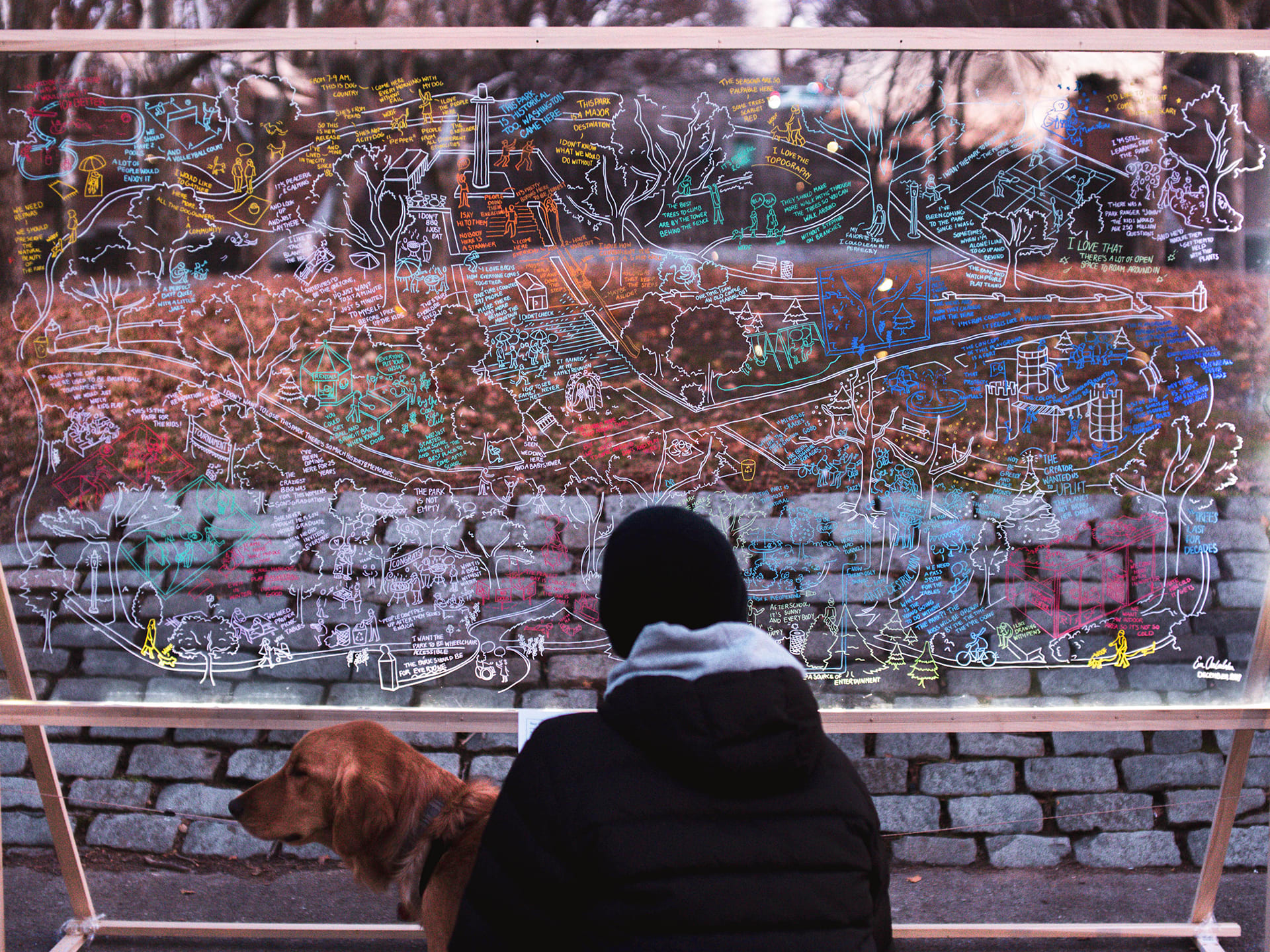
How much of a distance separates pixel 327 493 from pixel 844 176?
1.95 meters

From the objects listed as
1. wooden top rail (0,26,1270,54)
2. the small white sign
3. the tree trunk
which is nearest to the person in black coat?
the small white sign

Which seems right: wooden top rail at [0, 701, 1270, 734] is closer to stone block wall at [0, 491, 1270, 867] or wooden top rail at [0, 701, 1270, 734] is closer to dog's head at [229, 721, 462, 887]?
stone block wall at [0, 491, 1270, 867]

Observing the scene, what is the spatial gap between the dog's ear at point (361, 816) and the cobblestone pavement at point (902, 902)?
1588mm

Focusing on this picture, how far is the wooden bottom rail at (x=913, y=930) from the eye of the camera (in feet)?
11.4

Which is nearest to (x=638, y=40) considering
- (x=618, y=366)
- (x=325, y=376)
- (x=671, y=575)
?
(x=618, y=366)

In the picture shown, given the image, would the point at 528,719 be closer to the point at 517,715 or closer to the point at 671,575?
the point at 517,715

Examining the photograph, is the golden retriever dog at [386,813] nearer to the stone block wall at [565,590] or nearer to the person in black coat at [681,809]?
the stone block wall at [565,590]

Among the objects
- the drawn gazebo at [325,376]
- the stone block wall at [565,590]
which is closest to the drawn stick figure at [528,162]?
the drawn gazebo at [325,376]

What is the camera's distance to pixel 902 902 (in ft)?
13.0

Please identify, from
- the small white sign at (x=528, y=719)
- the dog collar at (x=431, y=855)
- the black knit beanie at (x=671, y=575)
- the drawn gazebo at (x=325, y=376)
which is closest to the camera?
the black knit beanie at (x=671, y=575)

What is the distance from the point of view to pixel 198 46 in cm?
292

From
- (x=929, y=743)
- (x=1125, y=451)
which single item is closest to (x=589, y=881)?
(x=1125, y=451)

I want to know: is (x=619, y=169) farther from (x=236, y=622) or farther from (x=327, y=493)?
(x=236, y=622)

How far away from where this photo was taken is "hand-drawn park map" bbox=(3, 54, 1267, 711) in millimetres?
2986
